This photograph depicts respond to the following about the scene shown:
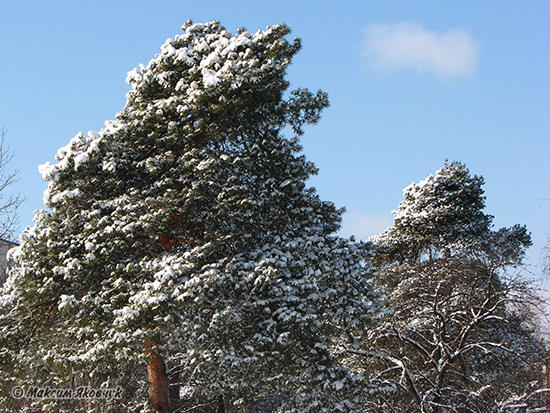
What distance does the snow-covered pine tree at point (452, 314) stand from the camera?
10.2 m

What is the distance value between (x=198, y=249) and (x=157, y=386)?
14.7ft

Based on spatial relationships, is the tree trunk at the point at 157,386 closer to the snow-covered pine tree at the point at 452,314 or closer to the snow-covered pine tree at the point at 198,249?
the snow-covered pine tree at the point at 198,249

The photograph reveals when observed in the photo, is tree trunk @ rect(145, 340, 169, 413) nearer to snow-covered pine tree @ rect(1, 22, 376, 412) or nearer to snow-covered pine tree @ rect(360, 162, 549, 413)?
snow-covered pine tree @ rect(1, 22, 376, 412)

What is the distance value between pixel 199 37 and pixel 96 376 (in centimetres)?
973

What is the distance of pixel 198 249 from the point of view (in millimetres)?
10445

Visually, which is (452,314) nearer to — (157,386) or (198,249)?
(198,249)

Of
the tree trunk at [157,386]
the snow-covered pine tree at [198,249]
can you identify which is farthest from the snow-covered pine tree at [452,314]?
the tree trunk at [157,386]

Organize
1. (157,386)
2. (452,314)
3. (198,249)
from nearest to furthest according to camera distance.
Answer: (198,249), (452,314), (157,386)

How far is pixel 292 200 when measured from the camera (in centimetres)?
1188

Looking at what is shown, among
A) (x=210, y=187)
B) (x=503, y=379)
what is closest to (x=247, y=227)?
(x=210, y=187)

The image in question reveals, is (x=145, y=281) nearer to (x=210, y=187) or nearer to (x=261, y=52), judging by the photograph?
(x=210, y=187)

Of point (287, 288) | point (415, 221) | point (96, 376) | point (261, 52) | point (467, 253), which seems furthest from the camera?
point (415, 221)

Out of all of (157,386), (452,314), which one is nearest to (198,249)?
(157,386)

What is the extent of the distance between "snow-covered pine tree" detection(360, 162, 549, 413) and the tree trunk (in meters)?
5.30
